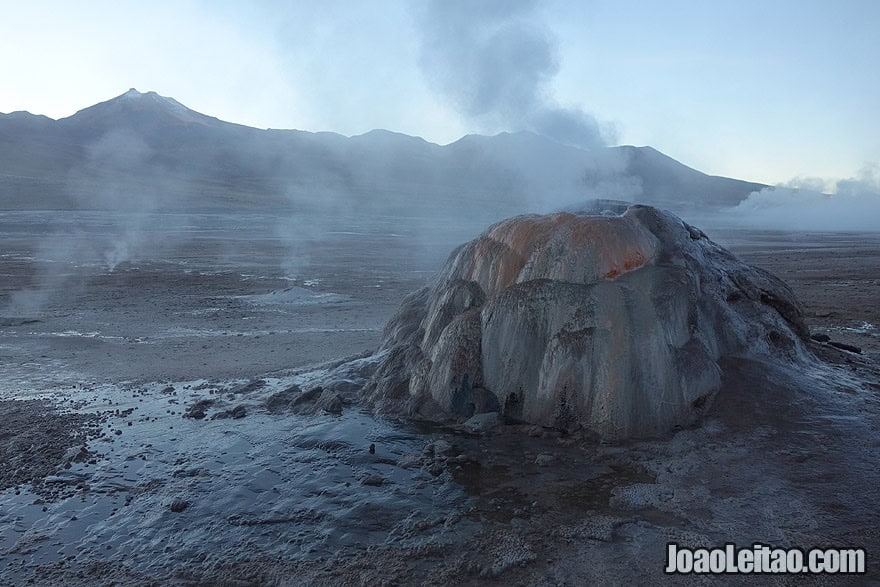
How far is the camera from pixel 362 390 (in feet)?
26.7

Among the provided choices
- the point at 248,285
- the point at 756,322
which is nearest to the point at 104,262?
the point at 248,285

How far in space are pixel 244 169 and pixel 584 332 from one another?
79.0 metres

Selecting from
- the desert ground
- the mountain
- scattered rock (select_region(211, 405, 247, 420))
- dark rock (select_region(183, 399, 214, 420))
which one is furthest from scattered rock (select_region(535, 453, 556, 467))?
the mountain

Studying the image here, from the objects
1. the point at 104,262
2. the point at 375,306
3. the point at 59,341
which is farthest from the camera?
the point at 104,262


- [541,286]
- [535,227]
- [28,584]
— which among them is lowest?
[28,584]

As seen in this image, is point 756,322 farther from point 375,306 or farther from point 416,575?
point 375,306

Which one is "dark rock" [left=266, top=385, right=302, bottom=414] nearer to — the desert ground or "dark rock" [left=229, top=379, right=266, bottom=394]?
the desert ground

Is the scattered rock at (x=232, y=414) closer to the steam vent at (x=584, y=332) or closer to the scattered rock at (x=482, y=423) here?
the steam vent at (x=584, y=332)

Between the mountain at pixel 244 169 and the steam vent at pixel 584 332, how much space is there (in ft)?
133

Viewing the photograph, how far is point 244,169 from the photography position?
262 feet

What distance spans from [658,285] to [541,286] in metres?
1.24

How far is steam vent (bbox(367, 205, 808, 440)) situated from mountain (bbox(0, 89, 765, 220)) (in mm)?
40630

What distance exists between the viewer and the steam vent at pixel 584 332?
6609 millimetres

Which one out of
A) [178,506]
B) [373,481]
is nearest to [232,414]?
[178,506]
